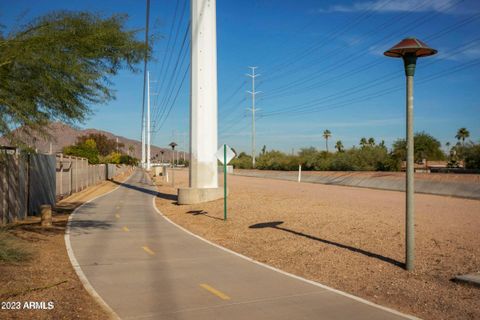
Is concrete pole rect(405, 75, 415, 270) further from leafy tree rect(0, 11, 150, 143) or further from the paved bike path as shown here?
leafy tree rect(0, 11, 150, 143)

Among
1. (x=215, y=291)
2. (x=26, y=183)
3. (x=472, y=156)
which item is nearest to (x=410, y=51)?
(x=215, y=291)

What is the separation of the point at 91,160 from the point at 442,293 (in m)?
67.6

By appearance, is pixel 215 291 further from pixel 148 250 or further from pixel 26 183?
pixel 26 183

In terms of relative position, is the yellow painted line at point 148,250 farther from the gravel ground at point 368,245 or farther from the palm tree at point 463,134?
the palm tree at point 463,134

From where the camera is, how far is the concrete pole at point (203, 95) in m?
26.5

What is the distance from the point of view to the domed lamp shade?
31.2 feet

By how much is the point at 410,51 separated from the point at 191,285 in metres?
6.00

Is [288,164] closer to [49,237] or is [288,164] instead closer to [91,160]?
[91,160]

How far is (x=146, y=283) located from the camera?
9078mm

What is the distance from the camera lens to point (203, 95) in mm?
26484

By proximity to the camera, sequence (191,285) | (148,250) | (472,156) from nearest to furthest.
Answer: (191,285) → (148,250) → (472,156)

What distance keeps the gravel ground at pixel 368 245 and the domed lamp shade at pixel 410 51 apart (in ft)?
12.9

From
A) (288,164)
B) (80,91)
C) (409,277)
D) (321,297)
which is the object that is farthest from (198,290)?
(288,164)

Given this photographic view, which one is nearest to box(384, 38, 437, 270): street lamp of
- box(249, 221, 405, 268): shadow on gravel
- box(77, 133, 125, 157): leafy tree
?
box(249, 221, 405, 268): shadow on gravel
